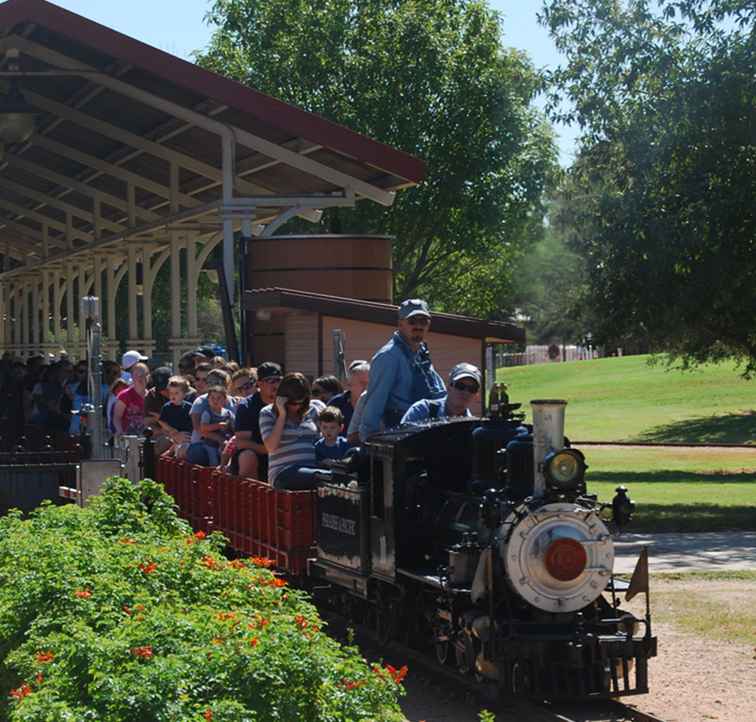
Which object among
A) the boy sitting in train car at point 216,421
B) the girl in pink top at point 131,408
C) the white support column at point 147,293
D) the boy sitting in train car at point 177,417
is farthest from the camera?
the white support column at point 147,293

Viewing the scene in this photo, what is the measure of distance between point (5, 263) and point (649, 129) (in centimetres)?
3029

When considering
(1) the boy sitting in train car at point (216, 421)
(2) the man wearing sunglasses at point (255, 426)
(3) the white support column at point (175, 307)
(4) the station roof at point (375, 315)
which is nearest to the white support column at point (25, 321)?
(3) the white support column at point (175, 307)

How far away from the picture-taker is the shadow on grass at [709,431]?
4481cm

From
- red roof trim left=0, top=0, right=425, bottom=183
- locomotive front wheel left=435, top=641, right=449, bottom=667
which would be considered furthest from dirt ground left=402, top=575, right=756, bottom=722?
red roof trim left=0, top=0, right=425, bottom=183

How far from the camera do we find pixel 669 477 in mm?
30109

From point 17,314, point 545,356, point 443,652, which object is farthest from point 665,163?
point 545,356

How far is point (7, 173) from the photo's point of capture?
1265 inches


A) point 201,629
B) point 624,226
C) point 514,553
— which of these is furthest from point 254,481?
point 624,226

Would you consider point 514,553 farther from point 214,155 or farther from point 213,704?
point 214,155

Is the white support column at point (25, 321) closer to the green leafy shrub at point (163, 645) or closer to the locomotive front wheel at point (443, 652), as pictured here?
the locomotive front wheel at point (443, 652)

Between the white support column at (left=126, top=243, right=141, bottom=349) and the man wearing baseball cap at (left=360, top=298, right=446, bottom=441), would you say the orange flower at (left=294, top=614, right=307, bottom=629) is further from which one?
the white support column at (left=126, top=243, right=141, bottom=349)

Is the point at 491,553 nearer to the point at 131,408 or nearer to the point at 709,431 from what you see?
the point at 131,408

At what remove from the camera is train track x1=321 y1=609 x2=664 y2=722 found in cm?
923

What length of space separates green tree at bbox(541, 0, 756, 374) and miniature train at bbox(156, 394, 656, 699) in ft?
36.1
